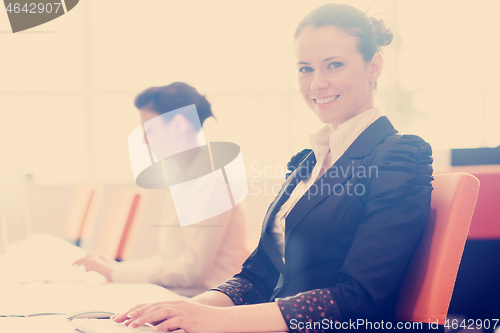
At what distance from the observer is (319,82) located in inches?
37.4

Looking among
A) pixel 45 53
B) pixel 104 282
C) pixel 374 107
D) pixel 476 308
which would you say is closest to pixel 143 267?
pixel 104 282

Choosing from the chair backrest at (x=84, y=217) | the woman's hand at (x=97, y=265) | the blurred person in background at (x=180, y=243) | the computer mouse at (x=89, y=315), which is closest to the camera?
the computer mouse at (x=89, y=315)

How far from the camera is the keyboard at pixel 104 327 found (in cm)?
64

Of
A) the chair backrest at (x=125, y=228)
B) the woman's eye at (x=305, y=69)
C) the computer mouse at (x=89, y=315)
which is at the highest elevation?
the woman's eye at (x=305, y=69)

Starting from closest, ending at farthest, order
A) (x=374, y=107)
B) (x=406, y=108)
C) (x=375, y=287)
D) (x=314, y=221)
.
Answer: (x=375, y=287) → (x=314, y=221) → (x=374, y=107) → (x=406, y=108)

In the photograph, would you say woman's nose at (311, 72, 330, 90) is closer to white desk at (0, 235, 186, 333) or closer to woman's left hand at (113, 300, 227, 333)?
woman's left hand at (113, 300, 227, 333)

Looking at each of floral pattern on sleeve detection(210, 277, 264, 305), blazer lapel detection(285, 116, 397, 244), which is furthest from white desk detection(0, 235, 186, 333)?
blazer lapel detection(285, 116, 397, 244)

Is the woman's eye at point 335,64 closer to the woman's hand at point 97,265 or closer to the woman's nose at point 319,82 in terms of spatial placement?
the woman's nose at point 319,82

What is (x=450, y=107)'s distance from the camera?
17.1 ft

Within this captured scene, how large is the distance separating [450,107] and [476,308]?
3961mm

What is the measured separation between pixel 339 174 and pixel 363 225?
15 cm

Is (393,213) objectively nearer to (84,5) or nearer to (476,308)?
(476,308)

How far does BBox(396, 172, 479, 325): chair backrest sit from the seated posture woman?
0.10 feet

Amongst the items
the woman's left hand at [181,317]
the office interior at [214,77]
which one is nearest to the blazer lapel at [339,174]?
the woman's left hand at [181,317]
